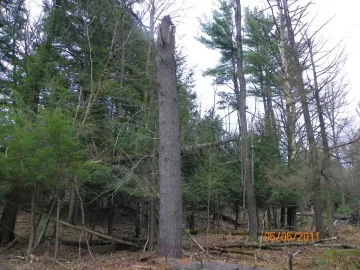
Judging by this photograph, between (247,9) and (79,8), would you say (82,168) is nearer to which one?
(79,8)

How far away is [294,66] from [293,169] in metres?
4.25

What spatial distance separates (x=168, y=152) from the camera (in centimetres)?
702

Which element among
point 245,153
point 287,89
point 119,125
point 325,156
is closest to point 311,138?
point 325,156

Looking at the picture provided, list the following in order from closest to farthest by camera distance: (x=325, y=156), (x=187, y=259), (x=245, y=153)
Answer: (x=187, y=259) → (x=325, y=156) → (x=245, y=153)

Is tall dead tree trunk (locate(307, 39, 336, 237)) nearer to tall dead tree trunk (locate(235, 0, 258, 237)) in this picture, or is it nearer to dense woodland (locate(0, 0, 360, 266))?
dense woodland (locate(0, 0, 360, 266))

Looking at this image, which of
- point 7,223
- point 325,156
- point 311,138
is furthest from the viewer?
point 311,138

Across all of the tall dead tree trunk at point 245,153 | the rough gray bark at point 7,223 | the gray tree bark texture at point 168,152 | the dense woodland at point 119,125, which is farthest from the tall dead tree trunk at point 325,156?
the rough gray bark at point 7,223

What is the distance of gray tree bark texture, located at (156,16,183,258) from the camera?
6.68 m

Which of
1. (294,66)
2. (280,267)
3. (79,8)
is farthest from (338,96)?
(79,8)

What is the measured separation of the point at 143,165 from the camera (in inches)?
413

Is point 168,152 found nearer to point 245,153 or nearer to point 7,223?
point 7,223
